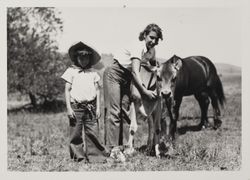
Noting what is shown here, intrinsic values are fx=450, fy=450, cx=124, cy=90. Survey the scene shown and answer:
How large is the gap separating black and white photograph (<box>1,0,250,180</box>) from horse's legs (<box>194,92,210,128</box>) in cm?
1

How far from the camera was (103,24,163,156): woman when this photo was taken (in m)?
5.02

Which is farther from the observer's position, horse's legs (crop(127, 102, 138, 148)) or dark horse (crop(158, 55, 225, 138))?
dark horse (crop(158, 55, 225, 138))

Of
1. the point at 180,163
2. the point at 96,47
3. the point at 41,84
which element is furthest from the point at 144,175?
the point at 41,84

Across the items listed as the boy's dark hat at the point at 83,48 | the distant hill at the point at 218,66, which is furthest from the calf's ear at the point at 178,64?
the boy's dark hat at the point at 83,48

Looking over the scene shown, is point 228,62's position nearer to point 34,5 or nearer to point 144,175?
point 144,175

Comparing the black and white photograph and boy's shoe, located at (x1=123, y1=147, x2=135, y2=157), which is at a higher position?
the black and white photograph

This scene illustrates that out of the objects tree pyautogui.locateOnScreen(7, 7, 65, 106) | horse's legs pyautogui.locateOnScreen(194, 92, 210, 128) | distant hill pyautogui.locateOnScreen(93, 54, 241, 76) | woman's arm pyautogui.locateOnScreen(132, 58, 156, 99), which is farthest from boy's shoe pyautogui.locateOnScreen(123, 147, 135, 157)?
tree pyautogui.locateOnScreen(7, 7, 65, 106)

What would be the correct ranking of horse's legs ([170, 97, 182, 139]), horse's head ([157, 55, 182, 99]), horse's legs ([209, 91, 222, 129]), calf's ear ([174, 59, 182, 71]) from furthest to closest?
horse's legs ([209, 91, 222, 129]) < horse's legs ([170, 97, 182, 139]) < calf's ear ([174, 59, 182, 71]) < horse's head ([157, 55, 182, 99])

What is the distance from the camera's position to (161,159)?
5164 millimetres

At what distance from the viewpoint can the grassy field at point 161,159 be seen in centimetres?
511

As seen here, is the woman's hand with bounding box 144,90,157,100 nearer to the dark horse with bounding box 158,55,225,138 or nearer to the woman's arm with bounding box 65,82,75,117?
the dark horse with bounding box 158,55,225,138

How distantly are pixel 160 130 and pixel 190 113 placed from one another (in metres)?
0.71

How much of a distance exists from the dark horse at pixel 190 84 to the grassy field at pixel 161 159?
11 centimetres

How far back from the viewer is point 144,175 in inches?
202
